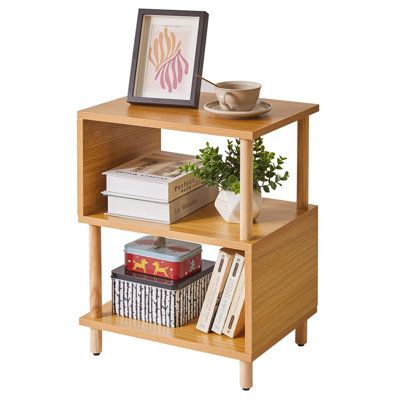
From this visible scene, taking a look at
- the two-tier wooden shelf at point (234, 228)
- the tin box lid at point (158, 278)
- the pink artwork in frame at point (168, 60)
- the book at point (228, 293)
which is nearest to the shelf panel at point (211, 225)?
the two-tier wooden shelf at point (234, 228)

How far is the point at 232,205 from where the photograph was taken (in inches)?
194

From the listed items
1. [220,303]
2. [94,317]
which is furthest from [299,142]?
[94,317]

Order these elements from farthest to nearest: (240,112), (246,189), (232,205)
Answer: (232,205) < (240,112) < (246,189)

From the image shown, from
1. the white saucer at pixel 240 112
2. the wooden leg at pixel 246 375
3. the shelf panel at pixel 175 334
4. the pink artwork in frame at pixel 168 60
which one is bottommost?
the wooden leg at pixel 246 375

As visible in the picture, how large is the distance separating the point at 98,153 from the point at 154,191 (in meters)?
0.28

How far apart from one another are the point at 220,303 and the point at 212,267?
0.30 m

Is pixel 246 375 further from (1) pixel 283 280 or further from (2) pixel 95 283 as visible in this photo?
(2) pixel 95 283

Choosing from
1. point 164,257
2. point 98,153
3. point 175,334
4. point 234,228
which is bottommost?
point 175,334

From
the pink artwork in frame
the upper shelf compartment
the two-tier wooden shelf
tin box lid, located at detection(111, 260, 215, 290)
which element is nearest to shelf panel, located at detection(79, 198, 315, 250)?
the two-tier wooden shelf

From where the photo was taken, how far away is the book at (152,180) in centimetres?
495

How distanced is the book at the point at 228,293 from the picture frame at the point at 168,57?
580mm

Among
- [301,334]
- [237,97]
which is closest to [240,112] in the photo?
[237,97]

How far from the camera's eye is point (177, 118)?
192 inches

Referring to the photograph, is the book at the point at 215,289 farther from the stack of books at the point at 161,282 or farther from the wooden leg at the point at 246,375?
the wooden leg at the point at 246,375
